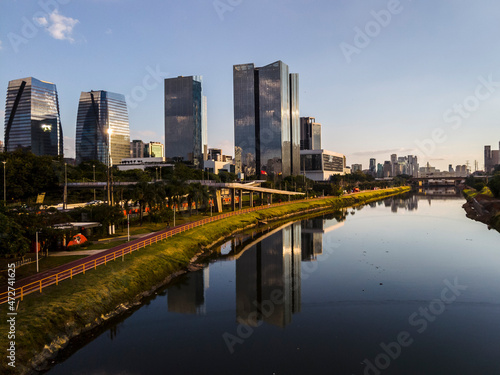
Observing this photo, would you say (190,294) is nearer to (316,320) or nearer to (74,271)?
(74,271)

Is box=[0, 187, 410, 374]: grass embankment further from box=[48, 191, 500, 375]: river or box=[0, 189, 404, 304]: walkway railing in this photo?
box=[48, 191, 500, 375]: river

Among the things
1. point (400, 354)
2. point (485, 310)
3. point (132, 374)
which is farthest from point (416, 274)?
point (132, 374)

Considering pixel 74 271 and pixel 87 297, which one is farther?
pixel 74 271

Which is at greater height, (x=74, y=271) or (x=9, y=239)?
(x=9, y=239)

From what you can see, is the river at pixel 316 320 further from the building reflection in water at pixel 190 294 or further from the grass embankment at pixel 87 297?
the grass embankment at pixel 87 297

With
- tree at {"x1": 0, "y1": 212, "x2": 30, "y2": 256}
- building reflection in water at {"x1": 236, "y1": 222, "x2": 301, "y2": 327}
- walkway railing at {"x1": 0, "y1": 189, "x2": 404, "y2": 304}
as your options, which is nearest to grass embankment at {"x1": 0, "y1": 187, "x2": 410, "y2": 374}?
walkway railing at {"x1": 0, "y1": 189, "x2": 404, "y2": 304}

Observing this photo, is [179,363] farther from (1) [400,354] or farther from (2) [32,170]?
(2) [32,170]

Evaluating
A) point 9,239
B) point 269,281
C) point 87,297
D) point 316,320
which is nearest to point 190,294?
point 269,281
